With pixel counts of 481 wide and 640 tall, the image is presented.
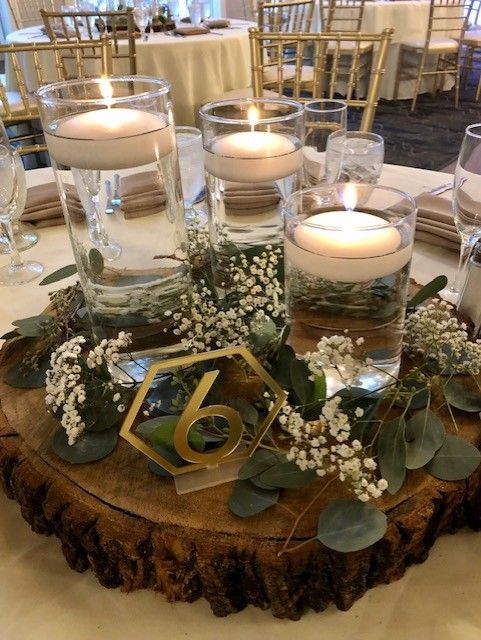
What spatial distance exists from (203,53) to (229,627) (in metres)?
2.56

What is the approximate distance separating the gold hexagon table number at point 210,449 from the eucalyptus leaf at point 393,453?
0.10 meters

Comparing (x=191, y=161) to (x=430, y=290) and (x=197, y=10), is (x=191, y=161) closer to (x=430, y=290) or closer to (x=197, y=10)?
(x=430, y=290)

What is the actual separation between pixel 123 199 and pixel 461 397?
38 centimetres

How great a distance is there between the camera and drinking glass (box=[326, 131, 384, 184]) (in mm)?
820

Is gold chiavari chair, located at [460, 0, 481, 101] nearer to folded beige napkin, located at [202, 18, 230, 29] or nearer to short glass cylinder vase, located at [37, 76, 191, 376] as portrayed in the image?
folded beige napkin, located at [202, 18, 230, 29]

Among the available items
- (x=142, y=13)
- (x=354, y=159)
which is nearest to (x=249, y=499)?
(x=354, y=159)

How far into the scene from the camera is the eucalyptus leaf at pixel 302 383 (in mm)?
522

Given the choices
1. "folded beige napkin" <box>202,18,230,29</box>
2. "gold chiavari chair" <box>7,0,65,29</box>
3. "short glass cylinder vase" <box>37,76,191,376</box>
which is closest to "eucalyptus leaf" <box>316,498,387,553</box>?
"short glass cylinder vase" <box>37,76,191,376</box>

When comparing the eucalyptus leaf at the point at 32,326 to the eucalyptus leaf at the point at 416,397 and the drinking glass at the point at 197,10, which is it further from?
the drinking glass at the point at 197,10

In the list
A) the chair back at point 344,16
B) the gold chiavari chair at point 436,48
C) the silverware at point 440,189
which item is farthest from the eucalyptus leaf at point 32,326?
the gold chiavari chair at point 436,48

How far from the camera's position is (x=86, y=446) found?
1.76 ft

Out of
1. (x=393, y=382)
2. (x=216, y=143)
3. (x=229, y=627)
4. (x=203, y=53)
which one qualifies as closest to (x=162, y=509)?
(x=229, y=627)

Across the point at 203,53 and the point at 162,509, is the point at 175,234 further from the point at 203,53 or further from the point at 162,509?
the point at 203,53

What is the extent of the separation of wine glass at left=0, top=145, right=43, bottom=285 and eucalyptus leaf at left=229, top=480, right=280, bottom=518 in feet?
1.81
